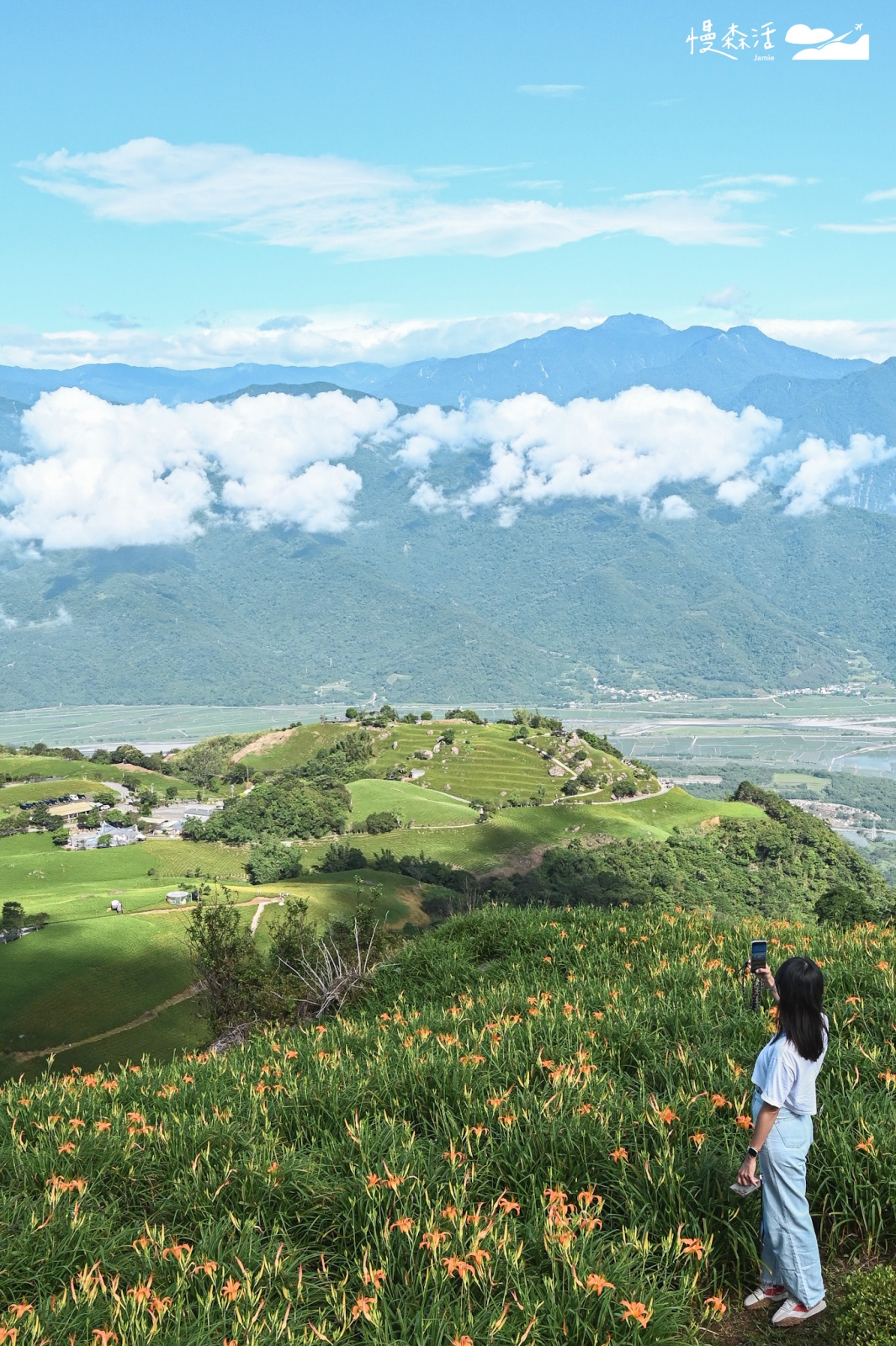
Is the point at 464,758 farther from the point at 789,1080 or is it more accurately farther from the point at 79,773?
the point at 789,1080

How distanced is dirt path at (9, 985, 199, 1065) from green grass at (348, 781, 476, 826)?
5751 centimetres

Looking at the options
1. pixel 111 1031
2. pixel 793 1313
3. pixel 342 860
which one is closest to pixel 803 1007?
pixel 793 1313

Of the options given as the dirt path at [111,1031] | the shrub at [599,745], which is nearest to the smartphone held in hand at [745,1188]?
the dirt path at [111,1031]

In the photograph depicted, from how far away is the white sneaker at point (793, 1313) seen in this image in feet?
15.9

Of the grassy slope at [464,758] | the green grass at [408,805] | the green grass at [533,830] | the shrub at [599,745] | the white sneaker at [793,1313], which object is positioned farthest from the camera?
the shrub at [599,745]

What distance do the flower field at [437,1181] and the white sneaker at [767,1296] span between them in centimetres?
16

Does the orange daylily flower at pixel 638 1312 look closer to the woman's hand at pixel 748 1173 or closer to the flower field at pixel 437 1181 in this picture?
the flower field at pixel 437 1181

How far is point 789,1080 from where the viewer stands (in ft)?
16.3

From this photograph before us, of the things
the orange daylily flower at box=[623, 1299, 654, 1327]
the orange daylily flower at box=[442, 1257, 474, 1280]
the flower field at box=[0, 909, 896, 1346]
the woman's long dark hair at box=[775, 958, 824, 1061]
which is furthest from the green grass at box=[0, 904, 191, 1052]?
the woman's long dark hair at box=[775, 958, 824, 1061]

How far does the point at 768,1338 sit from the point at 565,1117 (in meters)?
1.58

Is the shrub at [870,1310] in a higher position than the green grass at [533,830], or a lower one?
higher

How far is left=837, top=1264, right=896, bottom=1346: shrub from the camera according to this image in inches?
174

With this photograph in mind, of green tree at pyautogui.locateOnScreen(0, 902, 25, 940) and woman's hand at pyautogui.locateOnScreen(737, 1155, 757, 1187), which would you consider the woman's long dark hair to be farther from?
green tree at pyautogui.locateOnScreen(0, 902, 25, 940)

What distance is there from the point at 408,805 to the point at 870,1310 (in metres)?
110
